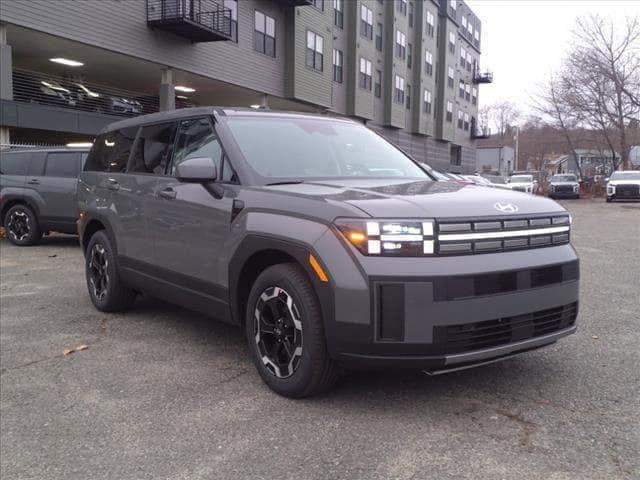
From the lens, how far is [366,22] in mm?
35156

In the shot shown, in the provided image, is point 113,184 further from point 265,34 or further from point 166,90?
point 265,34

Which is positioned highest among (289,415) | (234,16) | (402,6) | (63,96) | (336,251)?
(402,6)

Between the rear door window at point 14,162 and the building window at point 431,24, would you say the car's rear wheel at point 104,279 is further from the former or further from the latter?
the building window at point 431,24

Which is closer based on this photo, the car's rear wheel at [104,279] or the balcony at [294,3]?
the car's rear wheel at [104,279]

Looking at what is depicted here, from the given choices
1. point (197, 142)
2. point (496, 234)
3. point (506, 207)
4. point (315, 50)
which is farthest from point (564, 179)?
point (496, 234)

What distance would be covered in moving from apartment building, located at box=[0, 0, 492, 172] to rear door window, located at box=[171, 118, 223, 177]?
13827 mm

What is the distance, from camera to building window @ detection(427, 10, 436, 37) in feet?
148

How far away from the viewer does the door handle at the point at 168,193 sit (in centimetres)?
465

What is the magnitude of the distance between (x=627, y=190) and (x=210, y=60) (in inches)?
907

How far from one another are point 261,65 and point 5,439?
2380 cm

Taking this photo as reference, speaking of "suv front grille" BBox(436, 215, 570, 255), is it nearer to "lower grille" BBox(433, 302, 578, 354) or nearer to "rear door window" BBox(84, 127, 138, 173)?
"lower grille" BBox(433, 302, 578, 354)

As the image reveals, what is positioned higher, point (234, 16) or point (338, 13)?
point (338, 13)

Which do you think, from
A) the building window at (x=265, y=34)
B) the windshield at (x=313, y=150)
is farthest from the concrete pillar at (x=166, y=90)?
the windshield at (x=313, y=150)

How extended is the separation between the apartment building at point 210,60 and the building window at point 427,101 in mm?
281
